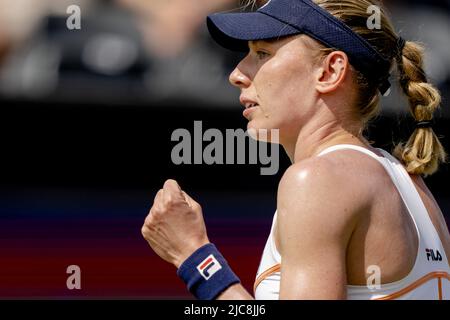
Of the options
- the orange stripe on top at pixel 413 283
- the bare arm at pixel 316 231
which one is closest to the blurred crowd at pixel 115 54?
the orange stripe on top at pixel 413 283

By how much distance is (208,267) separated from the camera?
1649 mm

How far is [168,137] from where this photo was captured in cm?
363

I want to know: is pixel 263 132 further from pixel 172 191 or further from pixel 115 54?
pixel 115 54

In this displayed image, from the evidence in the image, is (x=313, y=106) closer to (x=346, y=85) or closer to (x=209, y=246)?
(x=346, y=85)

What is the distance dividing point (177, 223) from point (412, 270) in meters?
0.48

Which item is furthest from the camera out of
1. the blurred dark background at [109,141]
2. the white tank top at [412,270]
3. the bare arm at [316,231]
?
the blurred dark background at [109,141]

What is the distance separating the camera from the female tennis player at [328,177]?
1.53m

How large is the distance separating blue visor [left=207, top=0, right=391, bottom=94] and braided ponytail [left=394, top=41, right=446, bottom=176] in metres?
0.11

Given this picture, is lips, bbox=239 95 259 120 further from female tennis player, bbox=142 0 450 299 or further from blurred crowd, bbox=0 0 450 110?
blurred crowd, bbox=0 0 450 110

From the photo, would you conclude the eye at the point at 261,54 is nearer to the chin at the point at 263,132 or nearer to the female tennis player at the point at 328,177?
the female tennis player at the point at 328,177

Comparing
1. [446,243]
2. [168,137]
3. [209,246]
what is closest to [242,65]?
[209,246]

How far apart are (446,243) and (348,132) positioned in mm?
330

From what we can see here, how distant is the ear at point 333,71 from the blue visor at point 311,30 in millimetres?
17

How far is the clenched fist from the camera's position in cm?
168
